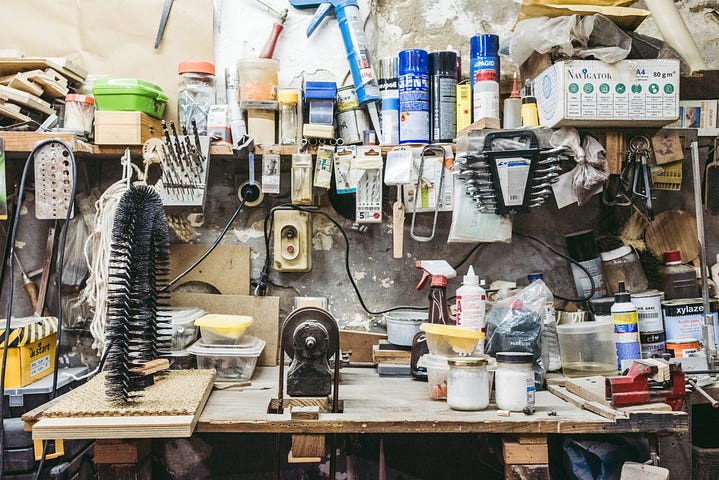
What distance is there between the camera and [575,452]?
2189mm

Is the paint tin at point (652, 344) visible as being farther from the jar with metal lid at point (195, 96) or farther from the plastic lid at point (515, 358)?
the jar with metal lid at point (195, 96)

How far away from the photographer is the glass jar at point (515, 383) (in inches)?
75.4

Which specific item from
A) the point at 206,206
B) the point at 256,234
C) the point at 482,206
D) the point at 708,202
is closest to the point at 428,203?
the point at 482,206

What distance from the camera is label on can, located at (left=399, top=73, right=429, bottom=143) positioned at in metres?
2.56

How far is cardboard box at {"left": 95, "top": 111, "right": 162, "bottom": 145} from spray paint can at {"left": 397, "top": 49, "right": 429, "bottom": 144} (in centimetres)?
101

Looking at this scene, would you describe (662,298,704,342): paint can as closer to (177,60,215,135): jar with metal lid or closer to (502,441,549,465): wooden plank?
(502,441,549,465): wooden plank

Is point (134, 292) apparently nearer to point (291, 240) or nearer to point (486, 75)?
point (291, 240)

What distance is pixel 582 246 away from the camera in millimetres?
2711

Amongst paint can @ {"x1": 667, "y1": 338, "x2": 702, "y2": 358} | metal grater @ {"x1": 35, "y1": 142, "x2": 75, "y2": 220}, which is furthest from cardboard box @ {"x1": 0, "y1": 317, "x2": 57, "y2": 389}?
paint can @ {"x1": 667, "y1": 338, "x2": 702, "y2": 358}

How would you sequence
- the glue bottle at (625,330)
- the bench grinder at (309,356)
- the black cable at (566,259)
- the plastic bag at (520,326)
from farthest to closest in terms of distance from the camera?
the black cable at (566,259)
the glue bottle at (625,330)
the plastic bag at (520,326)
the bench grinder at (309,356)

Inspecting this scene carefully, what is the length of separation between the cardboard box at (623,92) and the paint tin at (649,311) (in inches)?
26.2

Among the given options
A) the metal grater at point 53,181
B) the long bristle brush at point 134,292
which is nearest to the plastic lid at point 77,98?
the metal grater at point 53,181

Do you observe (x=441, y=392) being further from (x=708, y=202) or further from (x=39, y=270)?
(x=39, y=270)

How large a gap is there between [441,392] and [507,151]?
3.03ft
